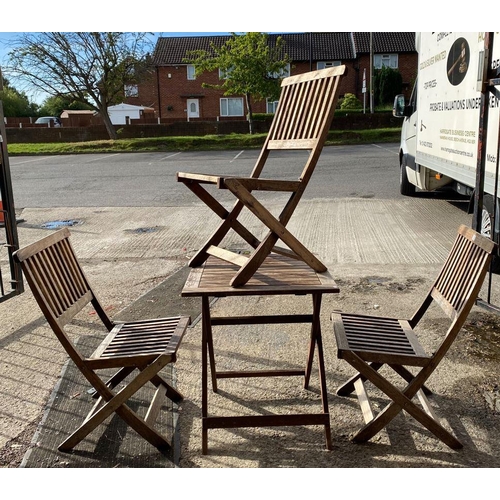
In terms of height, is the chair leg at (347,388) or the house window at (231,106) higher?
the house window at (231,106)

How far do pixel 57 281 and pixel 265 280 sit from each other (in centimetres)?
114

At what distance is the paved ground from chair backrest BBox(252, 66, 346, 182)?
140 cm

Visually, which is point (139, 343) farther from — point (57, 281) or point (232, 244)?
point (232, 244)

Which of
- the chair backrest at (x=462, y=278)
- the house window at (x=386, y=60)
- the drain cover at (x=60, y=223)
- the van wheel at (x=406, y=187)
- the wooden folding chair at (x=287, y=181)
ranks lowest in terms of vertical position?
the drain cover at (x=60, y=223)

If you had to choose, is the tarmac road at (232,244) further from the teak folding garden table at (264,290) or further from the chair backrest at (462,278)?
the chair backrest at (462,278)

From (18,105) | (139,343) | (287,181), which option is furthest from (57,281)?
(18,105)

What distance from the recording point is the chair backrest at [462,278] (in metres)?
3.02

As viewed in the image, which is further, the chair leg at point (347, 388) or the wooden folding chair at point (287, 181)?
the chair leg at point (347, 388)

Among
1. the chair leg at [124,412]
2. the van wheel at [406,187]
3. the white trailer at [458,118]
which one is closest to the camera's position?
the chair leg at [124,412]

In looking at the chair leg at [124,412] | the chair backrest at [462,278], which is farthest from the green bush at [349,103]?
the chair leg at [124,412]

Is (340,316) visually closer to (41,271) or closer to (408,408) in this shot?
(408,408)

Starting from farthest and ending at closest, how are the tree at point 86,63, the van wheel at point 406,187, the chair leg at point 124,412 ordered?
the tree at point 86,63
the van wheel at point 406,187
the chair leg at point 124,412

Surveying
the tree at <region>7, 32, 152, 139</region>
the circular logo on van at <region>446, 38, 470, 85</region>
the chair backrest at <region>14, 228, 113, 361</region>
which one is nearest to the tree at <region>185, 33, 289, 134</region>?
the tree at <region>7, 32, 152, 139</region>

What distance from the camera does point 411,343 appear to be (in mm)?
3355
